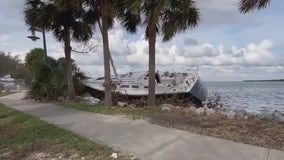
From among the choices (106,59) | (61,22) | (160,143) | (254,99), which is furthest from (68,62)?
(160,143)

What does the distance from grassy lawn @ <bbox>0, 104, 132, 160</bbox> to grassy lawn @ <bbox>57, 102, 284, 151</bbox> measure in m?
2.37

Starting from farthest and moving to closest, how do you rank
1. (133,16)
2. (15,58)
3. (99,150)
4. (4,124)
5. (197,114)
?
(15,58) < (133,16) < (4,124) < (197,114) < (99,150)

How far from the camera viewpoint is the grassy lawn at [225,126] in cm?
888

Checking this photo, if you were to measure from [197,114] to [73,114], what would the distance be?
4497mm

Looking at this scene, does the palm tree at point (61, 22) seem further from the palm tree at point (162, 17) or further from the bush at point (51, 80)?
the palm tree at point (162, 17)

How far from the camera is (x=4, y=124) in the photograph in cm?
1498

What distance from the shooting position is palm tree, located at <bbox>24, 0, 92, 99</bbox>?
2119 centimetres

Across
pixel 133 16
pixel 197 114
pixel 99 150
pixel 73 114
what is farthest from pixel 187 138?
pixel 133 16

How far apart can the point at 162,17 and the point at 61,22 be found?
7.28 m

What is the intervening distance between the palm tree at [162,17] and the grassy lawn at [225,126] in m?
3.46

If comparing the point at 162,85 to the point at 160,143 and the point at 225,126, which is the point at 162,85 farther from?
the point at 160,143

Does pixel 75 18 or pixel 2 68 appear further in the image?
pixel 2 68

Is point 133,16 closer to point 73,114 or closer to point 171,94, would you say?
point 73,114

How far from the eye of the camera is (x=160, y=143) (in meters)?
8.85
